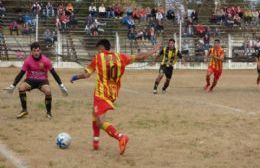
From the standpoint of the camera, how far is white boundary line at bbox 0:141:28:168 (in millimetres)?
7543

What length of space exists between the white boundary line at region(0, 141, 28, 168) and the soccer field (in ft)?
0.31

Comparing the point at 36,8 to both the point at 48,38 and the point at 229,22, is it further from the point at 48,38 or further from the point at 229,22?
the point at 229,22

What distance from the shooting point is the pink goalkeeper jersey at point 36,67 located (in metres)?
12.2

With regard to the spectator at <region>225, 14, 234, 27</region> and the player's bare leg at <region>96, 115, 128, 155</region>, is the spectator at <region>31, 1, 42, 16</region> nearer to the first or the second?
the spectator at <region>225, 14, 234, 27</region>

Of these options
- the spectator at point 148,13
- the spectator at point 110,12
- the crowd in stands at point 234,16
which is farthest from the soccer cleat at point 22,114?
the crowd in stands at point 234,16

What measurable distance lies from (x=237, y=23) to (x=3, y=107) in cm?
2514

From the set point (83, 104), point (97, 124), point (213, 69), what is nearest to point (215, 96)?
point (213, 69)

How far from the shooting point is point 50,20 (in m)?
33.1

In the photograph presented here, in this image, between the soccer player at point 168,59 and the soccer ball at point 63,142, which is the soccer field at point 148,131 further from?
the soccer player at point 168,59

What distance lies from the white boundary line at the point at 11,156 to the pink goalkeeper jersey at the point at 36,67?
335 centimetres

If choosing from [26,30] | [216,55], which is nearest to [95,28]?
[26,30]

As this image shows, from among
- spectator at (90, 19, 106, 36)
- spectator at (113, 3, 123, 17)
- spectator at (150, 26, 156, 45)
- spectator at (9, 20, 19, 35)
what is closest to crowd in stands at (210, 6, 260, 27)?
spectator at (150, 26, 156, 45)

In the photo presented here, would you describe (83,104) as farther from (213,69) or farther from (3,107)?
(213,69)

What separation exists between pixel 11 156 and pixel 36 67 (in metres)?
4.37
